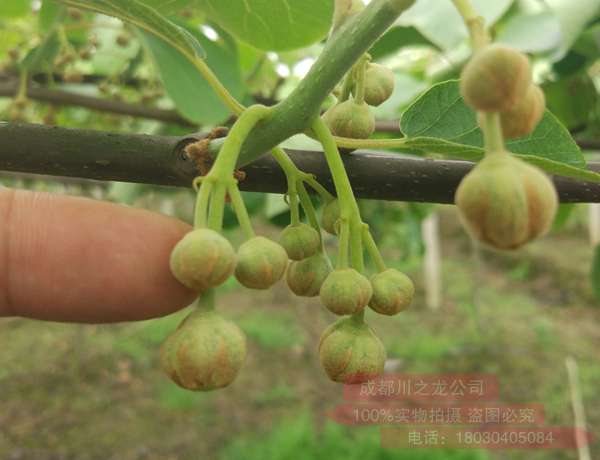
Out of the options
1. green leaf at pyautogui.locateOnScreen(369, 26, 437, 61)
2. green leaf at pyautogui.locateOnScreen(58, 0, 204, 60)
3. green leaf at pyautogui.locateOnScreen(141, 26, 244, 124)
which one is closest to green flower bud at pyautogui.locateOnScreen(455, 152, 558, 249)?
green leaf at pyautogui.locateOnScreen(58, 0, 204, 60)

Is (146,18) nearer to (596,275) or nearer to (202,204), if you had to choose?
(202,204)

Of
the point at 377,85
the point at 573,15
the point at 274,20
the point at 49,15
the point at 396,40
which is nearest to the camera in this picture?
the point at 377,85

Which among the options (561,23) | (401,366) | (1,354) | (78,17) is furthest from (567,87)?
(1,354)

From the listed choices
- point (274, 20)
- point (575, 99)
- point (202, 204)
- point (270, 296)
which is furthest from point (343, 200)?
point (270, 296)

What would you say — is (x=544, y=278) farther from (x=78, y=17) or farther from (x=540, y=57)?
(x=78, y=17)

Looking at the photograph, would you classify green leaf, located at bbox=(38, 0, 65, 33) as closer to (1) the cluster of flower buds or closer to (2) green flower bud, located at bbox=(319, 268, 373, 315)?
(2) green flower bud, located at bbox=(319, 268, 373, 315)

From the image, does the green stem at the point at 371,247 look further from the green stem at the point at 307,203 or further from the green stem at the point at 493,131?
the green stem at the point at 493,131
